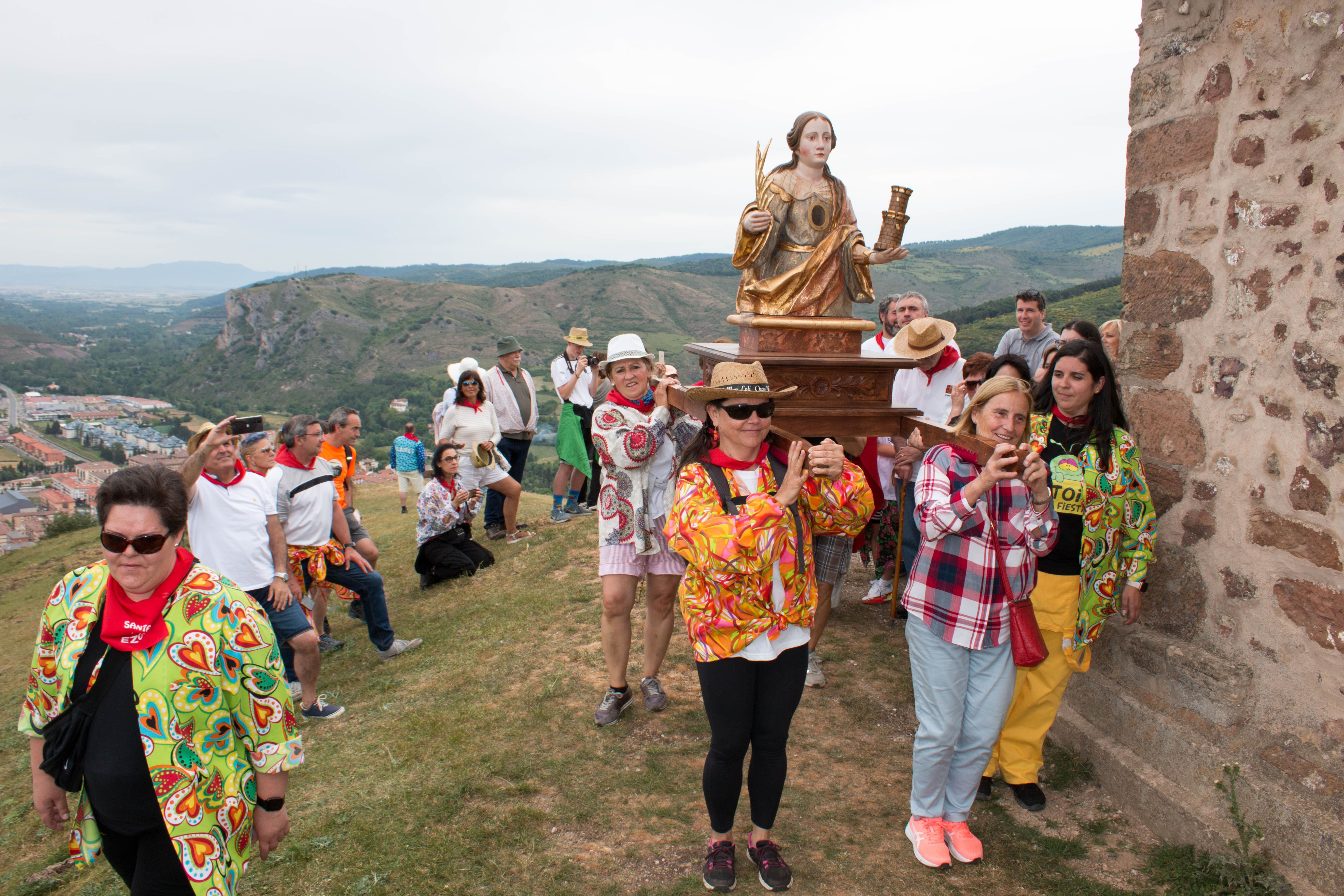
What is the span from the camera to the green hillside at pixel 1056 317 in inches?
605

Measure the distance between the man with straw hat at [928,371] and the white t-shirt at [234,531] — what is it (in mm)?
3877

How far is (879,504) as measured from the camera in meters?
5.30

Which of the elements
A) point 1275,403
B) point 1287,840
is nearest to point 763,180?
point 1275,403

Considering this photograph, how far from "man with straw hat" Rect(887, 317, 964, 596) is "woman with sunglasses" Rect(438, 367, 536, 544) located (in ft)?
14.9

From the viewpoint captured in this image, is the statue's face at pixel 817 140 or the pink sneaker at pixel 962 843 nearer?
the pink sneaker at pixel 962 843

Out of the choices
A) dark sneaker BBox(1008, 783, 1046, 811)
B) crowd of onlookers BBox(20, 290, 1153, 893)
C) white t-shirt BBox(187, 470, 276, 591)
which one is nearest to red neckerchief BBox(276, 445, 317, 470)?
→ crowd of onlookers BBox(20, 290, 1153, 893)

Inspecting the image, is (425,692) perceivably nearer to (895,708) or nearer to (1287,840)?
(895,708)

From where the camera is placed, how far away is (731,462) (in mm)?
2775

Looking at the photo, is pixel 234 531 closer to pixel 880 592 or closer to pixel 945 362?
pixel 880 592

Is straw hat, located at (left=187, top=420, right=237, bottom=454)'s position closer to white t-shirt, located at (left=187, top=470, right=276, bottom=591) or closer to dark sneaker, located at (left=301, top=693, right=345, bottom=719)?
white t-shirt, located at (left=187, top=470, right=276, bottom=591)

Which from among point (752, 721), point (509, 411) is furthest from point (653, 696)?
point (509, 411)

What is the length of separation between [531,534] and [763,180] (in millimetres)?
5730

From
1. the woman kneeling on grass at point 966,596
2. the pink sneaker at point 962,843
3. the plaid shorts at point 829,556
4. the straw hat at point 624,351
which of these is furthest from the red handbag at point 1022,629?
the straw hat at point 624,351

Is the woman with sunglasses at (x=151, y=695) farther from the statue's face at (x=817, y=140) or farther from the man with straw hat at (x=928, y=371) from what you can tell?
the man with straw hat at (x=928, y=371)
